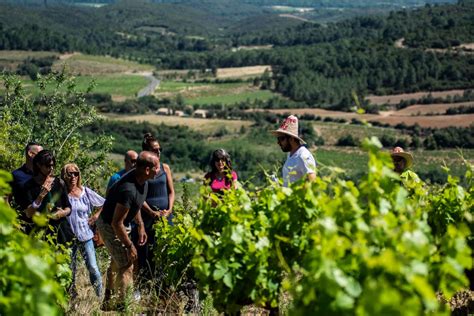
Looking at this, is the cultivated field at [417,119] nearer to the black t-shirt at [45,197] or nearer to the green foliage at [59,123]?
the green foliage at [59,123]

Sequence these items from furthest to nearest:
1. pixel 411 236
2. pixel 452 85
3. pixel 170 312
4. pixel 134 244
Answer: pixel 452 85 < pixel 134 244 < pixel 170 312 < pixel 411 236

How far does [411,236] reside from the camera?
2.88 meters

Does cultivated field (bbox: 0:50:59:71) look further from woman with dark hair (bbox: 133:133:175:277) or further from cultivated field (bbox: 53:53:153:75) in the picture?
woman with dark hair (bbox: 133:133:175:277)

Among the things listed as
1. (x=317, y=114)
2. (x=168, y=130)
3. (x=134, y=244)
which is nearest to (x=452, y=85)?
(x=317, y=114)

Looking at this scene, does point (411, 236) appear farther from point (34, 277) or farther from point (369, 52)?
point (369, 52)

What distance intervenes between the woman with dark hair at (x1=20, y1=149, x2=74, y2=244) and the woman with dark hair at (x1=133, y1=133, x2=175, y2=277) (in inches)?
27.0

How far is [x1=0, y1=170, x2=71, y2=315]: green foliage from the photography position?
2.85 metres

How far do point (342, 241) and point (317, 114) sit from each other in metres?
79.1

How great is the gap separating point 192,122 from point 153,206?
236 feet

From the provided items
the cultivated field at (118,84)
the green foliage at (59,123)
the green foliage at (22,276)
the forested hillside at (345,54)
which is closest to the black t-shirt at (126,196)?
the green foliage at (22,276)

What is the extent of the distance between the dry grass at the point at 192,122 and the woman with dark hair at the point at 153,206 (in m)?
68.5

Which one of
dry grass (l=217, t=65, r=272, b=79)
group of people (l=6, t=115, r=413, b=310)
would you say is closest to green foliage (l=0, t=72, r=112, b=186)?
group of people (l=6, t=115, r=413, b=310)

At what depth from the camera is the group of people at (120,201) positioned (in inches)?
218

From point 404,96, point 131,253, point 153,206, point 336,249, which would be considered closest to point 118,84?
point 404,96
